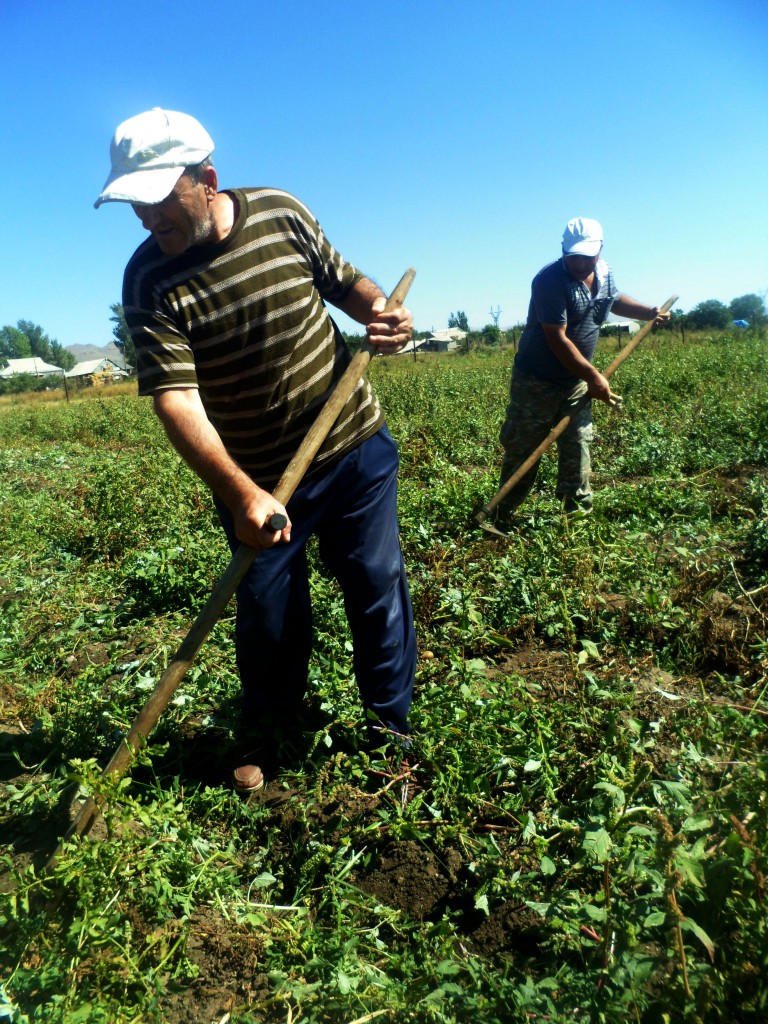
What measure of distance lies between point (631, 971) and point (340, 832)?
3.73 feet

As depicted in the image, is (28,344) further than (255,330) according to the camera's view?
Yes

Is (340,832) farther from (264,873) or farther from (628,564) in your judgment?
(628,564)

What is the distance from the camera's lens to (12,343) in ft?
366

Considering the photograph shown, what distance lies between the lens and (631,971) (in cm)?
127

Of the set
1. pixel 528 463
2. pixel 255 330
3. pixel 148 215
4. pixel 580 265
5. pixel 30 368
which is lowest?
pixel 528 463

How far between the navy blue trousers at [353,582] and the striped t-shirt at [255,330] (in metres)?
0.11

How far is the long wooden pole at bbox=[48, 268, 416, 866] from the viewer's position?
201 cm

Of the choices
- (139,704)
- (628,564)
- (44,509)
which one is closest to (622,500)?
(628,564)

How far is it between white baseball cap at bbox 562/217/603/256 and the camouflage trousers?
→ 2.64 ft

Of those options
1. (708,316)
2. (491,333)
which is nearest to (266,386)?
(708,316)

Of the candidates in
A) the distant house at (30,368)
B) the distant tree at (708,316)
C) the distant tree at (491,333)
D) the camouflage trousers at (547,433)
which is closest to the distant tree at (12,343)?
the distant house at (30,368)

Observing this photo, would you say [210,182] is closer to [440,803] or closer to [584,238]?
[440,803]

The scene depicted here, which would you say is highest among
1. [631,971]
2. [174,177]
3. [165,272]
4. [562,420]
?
[174,177]

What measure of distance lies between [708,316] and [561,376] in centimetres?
3682
